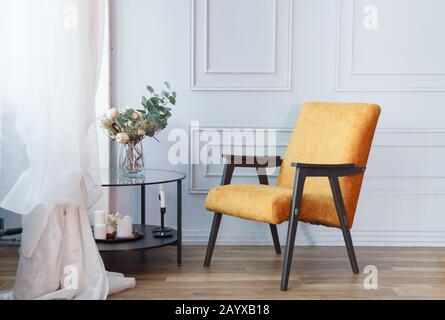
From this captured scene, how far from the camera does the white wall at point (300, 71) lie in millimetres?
3867

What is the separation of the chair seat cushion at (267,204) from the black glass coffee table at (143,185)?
19cm

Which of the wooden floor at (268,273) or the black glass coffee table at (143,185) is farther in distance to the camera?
the black glass coffee table at (143,185)

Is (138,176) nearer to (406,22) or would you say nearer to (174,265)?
(174,265)

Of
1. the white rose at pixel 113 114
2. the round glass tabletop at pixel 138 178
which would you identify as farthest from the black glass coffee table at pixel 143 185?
the white rose at pixel 113 114

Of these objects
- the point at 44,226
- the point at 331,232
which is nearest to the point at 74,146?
the point at 44,226

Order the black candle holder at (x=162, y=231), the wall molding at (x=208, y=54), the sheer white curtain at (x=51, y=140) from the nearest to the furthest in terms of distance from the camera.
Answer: the sheer white curtain at (x=51, y=140)
the black candle holder at (x=162, y=231)
the wall molding at (x=208, y=54)

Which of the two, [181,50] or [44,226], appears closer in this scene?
[44,226]

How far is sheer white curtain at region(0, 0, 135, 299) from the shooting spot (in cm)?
245

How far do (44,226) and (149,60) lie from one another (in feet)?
5.12

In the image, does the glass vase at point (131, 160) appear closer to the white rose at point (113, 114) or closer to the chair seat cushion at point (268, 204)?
the white rose at point (113, 114)

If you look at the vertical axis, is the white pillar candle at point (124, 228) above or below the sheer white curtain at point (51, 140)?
below

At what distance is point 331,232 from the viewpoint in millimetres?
3994

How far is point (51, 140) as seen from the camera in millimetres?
2518

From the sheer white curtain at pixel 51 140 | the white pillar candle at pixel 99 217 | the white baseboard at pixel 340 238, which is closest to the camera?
the sheer white curtain at pixel 51 140
